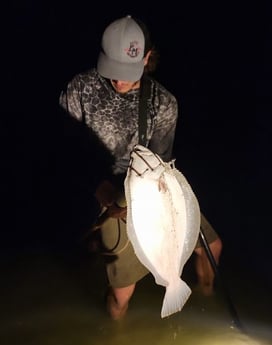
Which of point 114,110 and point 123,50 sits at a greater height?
point 123,50

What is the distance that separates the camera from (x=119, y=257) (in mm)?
3709

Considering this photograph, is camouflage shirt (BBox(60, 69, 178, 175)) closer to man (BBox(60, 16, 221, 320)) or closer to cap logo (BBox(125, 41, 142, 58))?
man (BBox(60, 16, 221, 320))

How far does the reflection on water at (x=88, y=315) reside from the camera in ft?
13.0

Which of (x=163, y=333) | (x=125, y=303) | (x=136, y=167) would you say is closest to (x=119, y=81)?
(x=136, y=167)

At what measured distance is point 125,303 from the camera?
399cm

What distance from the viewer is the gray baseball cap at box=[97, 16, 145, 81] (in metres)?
3.27

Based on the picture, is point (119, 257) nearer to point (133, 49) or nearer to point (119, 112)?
point (119, 112)

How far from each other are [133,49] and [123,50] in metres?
0.07

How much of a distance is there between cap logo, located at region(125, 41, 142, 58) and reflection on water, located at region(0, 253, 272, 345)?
2110 mm

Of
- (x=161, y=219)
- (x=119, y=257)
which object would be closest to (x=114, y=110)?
(x=119, y=257)

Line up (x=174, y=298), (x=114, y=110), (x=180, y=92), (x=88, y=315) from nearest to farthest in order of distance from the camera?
(x=174, y=298), (x=114, y=110), (x=88, y=315), (x=180, y=92)

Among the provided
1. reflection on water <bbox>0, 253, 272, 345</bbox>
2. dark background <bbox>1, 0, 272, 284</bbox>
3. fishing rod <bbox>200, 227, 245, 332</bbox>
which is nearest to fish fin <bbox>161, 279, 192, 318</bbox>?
fishing rod <bbox>200, 227, 245, 332</bbox>

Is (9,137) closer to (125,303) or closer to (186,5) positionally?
(186,5)

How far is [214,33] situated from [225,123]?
122 cm
